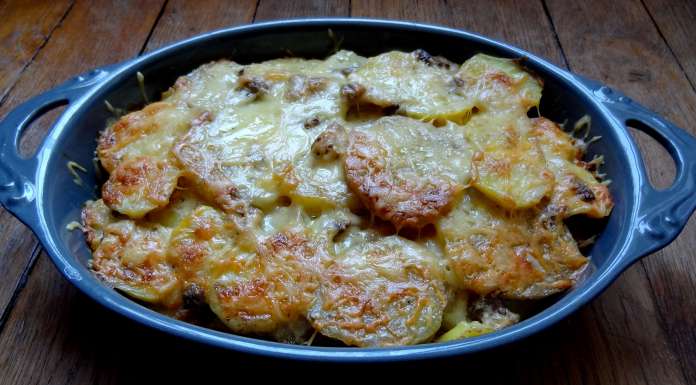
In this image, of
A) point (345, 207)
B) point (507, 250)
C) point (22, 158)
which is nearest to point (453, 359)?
point (507, 250)

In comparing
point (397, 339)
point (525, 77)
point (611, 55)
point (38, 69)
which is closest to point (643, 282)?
point (525, 77)

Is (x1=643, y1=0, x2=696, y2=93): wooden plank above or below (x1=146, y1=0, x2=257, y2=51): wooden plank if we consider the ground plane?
above

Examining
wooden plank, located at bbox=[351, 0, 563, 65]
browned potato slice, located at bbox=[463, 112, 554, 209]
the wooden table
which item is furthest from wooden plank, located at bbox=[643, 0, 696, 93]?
browned potato slice, located at bbox=[463, 112, 554, 209]

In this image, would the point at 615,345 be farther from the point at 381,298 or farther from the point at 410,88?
the point at 410,88

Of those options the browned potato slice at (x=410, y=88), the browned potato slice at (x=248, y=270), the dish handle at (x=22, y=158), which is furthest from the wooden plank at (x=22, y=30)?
the browned potato slice at (x=410, y=88)

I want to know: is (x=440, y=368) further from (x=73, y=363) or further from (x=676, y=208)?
(x=73, y=363)

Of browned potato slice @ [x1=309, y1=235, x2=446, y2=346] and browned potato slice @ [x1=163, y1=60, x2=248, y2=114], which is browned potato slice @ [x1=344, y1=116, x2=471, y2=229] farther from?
browned potato slice @ [x1=163, y1=60, x2=248, y2=114]

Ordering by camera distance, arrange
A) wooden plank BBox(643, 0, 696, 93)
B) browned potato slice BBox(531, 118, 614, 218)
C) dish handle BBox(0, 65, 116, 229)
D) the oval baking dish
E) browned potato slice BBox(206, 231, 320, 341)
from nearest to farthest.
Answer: the oval baking dish < browned potato slice BBox(206, 231, 320, 341) < dish handle BBox(0, 65, 116, 229) < browned potato slice BBox(531, 118, 614, 218) < wooden plank BBox(643, 0, 696, 93)

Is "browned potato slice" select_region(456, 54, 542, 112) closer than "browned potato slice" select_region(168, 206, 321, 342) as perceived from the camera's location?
No

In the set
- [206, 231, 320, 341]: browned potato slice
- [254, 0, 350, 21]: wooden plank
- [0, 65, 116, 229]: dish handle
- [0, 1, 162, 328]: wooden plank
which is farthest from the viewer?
[254, 0, 350, 21]: wooden plank
